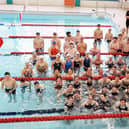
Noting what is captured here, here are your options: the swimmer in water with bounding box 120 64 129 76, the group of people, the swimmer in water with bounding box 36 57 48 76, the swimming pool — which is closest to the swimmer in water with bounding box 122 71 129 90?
the group of people

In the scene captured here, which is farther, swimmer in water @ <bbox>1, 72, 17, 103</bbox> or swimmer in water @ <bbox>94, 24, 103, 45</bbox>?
swimmer in water @ <bbox>94, 24, 103, 45</bbox>

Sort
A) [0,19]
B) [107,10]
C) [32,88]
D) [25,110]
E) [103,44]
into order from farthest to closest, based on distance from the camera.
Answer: [107,10] < [0,19] < [103,44] < [32,88] < [25,110]

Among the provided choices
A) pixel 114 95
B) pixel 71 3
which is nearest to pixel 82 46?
pixel 114 95

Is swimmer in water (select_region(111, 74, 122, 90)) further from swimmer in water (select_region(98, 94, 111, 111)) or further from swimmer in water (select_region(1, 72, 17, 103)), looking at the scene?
swimmer in water (select_region(1, 72, 17, 103))

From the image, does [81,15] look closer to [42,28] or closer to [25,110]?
[42,28]

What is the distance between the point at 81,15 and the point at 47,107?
34.1 ft

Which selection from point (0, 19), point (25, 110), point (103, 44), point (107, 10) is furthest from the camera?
point (107, 10)

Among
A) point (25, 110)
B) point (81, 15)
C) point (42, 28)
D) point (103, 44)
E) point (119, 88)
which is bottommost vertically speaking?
point (25, 110)

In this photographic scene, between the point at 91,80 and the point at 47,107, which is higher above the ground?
the point at 91,80

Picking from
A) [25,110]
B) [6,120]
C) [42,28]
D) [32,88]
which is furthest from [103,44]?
[6,120]

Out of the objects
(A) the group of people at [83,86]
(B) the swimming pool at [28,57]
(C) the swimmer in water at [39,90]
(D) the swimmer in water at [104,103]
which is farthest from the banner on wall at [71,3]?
(D) the swimmer in water at [104,103]

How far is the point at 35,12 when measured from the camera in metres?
15.6

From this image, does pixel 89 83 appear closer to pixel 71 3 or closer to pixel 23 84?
pixel 23 84

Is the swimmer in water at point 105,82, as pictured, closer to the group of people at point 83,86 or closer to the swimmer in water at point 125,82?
the group of people at point 83,86
